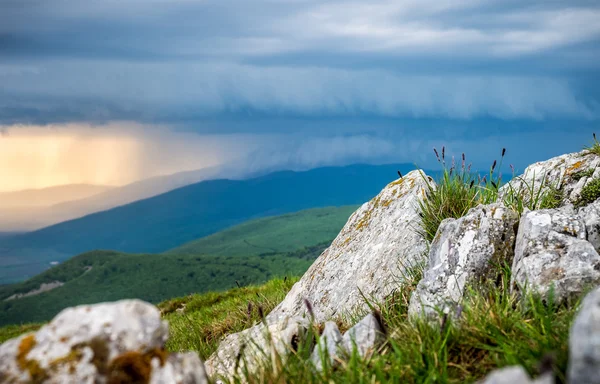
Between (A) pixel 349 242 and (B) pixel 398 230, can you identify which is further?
(A) pixel 349 242

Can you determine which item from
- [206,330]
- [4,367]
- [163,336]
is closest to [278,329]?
[163,336]

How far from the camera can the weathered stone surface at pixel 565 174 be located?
1285 cm

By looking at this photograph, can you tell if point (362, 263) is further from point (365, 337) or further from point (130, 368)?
point (130, 368)

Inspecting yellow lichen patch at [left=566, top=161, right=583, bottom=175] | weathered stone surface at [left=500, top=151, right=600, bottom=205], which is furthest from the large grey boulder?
yellow lichen patch at [left=566, top=161, right=583, bottom=175]

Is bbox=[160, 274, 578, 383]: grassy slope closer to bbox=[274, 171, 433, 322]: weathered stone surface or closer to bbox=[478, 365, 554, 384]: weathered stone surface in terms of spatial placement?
bbox=[478, 365, 554, 384]: weathered stone surface

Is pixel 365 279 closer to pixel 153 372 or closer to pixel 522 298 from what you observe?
pixel 522 298

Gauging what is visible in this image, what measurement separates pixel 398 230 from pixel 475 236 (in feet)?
12.4

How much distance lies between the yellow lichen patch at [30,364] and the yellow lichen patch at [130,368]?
640 millimetres

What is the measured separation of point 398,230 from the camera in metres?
14.4

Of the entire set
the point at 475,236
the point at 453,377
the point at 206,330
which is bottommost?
the point at 206,330

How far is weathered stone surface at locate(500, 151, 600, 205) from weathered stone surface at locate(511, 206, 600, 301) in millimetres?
2512

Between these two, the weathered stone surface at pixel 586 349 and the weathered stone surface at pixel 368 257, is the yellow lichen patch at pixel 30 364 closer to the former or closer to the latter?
the weathered stone surface at pixel 586 349

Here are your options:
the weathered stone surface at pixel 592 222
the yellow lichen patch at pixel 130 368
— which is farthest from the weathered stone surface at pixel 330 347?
the weathered stone surface at pixel 592 222

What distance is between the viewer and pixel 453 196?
545 inches
